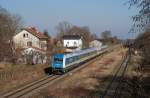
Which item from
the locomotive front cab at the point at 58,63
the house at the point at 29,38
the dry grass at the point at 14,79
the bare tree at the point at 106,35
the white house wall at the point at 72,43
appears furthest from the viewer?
the bare tree at the point at 106,35

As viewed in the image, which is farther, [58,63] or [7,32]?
[7,32]

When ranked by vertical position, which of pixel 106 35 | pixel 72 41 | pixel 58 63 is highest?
pixel 106 35

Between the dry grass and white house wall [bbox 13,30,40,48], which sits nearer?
the dry grass

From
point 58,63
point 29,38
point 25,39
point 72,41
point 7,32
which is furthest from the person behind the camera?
point 72,41

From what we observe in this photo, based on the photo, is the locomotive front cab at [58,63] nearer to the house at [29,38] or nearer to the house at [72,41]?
the house at [29,38]

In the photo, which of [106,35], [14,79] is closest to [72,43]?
[106,35]

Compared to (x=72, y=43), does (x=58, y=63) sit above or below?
below

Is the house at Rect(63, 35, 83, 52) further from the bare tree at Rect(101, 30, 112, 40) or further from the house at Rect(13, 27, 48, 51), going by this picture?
the bare tree at Rect(101, 30, 112, 40)

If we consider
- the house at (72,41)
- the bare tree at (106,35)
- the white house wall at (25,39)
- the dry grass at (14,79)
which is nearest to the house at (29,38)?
the white house wall at (25,39)

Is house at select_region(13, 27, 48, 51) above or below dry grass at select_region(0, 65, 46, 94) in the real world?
above

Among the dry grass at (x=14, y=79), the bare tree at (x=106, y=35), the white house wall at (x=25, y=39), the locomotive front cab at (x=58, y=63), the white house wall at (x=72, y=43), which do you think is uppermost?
the bare tree at (x=106, y=35)

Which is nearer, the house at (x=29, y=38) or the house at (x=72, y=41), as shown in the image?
the house at (x=29, y=38)

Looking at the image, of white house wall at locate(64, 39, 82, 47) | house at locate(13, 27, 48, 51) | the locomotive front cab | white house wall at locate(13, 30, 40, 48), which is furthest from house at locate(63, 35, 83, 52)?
the locomotive front cab

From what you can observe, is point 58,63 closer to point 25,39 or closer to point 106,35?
point 25,39
